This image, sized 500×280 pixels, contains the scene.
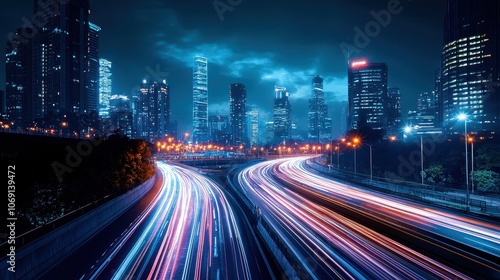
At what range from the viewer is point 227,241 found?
24.2 metres

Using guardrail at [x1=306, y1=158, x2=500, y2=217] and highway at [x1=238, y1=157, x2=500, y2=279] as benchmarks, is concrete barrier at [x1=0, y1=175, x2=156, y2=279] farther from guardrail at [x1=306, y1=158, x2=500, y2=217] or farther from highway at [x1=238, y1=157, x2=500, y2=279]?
guardrail at [x1=306, y1=158, x2=500, y2=217]

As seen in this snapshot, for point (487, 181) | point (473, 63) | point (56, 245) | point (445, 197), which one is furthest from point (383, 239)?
point (473, 63)

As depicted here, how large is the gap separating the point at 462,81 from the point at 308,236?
178m

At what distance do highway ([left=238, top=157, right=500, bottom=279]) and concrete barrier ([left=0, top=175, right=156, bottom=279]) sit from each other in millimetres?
13476

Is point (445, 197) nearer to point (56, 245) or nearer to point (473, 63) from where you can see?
point (56, 245)

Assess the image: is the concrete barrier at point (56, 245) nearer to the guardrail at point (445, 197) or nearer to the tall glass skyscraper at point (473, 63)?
the guardrail at point (445, 197)

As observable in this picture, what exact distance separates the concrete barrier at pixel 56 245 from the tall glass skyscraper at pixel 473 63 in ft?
532

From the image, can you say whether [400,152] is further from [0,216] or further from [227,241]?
[0,216]

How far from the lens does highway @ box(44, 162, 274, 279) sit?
1842 centimetres

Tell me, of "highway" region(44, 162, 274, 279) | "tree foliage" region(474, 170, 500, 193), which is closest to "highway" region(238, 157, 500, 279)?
"highway" region(44, 162, 274, 279)

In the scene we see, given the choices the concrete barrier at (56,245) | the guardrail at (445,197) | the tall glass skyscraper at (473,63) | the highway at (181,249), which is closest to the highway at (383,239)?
the guardrail at (445,197)

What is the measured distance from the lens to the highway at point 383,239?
1722 cm

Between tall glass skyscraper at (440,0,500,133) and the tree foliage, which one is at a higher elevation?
tall glass skyscraper at (440,0,500,133)

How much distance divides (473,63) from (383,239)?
588ft
